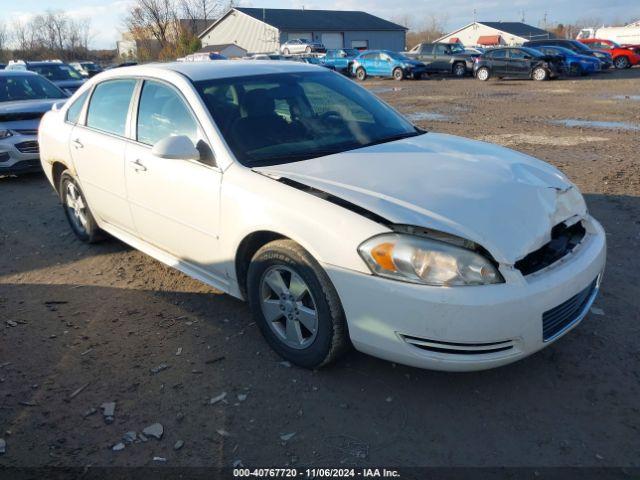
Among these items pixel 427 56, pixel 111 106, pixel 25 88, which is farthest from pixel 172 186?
pixel 427 56

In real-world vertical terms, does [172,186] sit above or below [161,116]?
below

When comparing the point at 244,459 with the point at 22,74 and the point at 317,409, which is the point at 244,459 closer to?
the point at 317,409

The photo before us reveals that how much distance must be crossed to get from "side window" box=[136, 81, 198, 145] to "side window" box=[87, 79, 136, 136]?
9.5 inches

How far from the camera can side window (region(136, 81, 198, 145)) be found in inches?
151

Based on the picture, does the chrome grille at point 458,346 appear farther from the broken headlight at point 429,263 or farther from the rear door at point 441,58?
the rear door at point 441,58

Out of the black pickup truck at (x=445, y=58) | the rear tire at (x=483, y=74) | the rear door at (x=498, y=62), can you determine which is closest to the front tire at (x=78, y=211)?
the rear door at (x=498, y=62)

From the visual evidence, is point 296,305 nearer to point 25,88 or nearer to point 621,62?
point 25,88

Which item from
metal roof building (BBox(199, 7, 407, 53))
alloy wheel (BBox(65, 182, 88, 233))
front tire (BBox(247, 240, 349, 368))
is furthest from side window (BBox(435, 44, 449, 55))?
front tire (BBox(247, 240, 349, 368))

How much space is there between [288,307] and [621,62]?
3619cm

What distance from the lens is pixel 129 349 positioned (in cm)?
368

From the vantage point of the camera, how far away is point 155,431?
2871mm

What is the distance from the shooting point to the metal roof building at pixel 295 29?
59.1 m

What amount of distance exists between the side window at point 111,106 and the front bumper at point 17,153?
4319 millimetres

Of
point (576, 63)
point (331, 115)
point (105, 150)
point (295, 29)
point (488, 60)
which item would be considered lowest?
point (105, 150)
